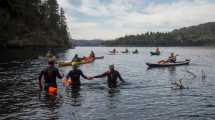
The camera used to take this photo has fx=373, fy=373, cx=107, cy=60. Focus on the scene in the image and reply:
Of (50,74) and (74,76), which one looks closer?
(50,74)

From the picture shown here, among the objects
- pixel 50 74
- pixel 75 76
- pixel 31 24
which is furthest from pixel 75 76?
pixel 31 24

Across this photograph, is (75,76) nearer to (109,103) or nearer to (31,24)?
(109,103)

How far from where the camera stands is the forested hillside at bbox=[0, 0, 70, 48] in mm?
102188

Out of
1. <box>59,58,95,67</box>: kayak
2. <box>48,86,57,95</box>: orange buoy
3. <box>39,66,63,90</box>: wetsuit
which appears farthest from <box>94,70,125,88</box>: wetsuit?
<box>59,58,95,67</box>: kayak

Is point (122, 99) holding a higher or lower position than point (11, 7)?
lower

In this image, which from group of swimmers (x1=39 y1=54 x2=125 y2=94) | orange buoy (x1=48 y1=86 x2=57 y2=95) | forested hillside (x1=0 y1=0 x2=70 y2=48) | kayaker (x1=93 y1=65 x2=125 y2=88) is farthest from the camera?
forested hillside (x1=0 y1=0 x2=70 y2=48)

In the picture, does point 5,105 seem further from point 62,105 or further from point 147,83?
point 147,83

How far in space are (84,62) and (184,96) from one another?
3722 cm

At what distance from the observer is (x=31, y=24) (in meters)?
134

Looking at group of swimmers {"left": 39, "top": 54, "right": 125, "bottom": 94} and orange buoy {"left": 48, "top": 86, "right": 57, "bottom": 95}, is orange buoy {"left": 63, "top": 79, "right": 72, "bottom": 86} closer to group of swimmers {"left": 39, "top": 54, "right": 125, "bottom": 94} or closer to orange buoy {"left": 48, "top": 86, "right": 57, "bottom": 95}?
group of swimmers {"left": 39, "top": 54, "right": 125, "bottom": 94}

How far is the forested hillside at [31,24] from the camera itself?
4023 inches

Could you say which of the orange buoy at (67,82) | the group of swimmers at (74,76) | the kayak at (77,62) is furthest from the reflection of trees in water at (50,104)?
the kayak at (77,62)

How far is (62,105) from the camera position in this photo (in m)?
22.6

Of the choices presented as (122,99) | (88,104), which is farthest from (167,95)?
(88,104)
